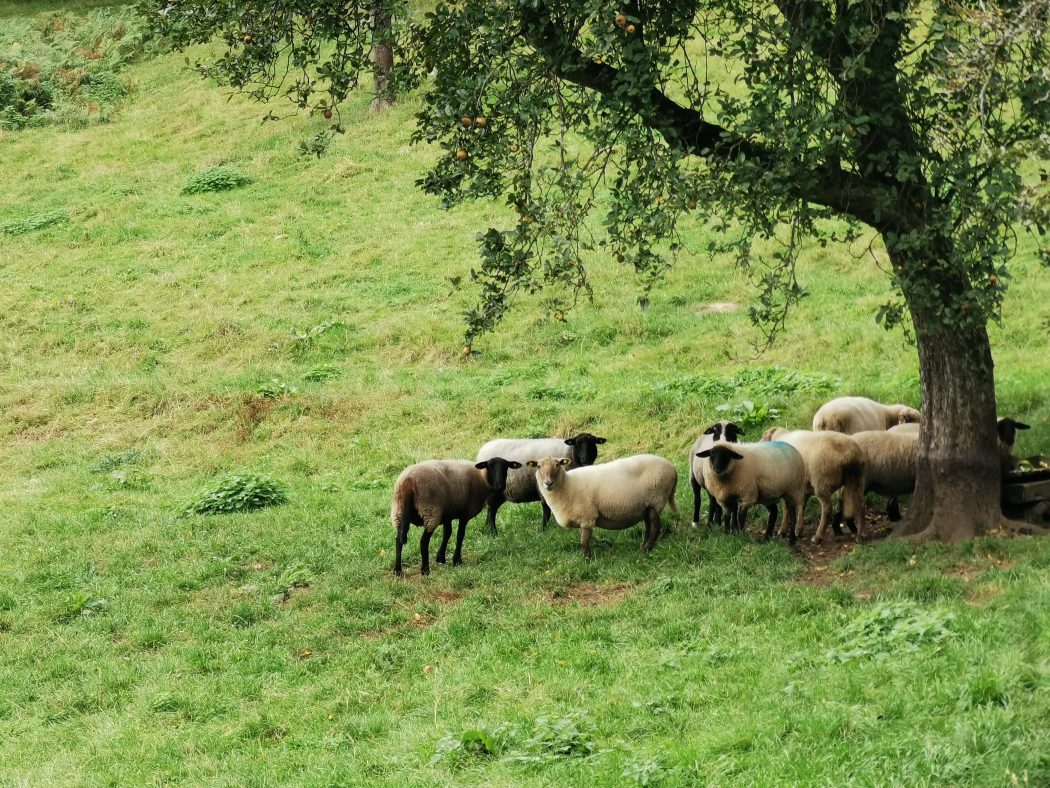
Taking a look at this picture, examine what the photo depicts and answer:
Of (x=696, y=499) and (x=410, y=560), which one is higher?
(x=696, y=499)

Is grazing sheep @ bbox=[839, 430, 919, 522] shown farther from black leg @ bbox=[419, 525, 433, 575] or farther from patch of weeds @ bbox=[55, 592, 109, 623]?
patch of weeds @ bbox=[55, 592, 109, 623]

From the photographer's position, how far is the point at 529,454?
16688mm

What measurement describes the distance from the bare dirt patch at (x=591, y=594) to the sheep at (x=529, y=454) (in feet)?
8.39

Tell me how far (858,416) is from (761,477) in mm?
2636

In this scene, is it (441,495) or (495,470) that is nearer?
(441,495)

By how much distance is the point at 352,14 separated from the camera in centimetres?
1354

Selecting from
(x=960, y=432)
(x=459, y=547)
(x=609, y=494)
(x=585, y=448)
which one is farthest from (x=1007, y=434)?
(x=459, y=547)

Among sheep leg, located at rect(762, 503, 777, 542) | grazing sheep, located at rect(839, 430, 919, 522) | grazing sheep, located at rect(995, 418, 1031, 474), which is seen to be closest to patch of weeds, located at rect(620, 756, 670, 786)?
sheep leg, located at rect(762, 503, 777, 542)

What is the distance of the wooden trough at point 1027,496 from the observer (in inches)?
513

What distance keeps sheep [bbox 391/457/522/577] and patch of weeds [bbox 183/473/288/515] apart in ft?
11.9

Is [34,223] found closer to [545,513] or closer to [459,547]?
[545,513]

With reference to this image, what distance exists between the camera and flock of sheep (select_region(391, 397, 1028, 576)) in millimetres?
14094

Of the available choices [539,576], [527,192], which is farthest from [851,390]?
[527,192]

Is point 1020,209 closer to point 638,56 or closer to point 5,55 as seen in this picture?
point 638,56
